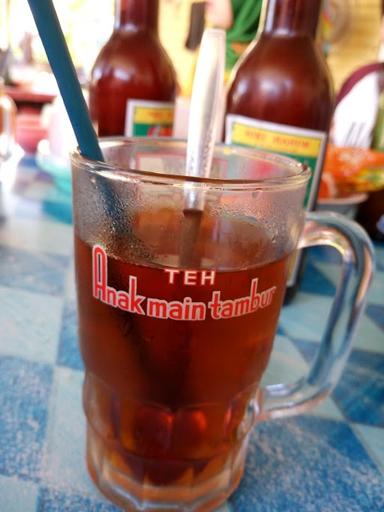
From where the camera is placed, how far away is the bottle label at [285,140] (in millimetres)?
564

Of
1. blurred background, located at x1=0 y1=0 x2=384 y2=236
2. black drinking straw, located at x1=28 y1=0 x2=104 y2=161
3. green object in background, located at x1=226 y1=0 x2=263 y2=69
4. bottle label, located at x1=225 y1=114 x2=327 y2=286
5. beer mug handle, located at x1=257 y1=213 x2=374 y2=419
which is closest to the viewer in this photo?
black drinking straw, located at x1=28 y1=0 x2=104 y2=161

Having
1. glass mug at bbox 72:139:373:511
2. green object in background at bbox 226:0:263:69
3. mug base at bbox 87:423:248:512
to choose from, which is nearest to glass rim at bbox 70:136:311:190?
glass mug at bbox 72:139:373:511

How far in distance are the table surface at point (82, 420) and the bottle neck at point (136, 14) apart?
0.35 metres

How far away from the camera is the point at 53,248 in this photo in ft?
2.43

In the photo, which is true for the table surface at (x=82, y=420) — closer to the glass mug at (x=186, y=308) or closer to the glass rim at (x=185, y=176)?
the glass mug at (x=186, y=308)

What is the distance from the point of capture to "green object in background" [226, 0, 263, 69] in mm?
971

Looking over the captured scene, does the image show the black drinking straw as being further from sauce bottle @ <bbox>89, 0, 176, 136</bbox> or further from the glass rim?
sauce bottle @ <bbox>89, 0, 176, 136</bbox>

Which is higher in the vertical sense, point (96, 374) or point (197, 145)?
point (197, 145)

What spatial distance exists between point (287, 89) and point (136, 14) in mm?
275

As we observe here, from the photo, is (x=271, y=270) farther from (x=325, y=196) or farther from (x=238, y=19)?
(x=238, y=19)

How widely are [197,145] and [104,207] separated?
0.23ft

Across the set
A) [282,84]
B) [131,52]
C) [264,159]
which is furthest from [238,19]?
[264,159]

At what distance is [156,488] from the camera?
0.34m

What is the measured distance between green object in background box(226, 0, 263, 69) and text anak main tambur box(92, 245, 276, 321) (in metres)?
0.77
